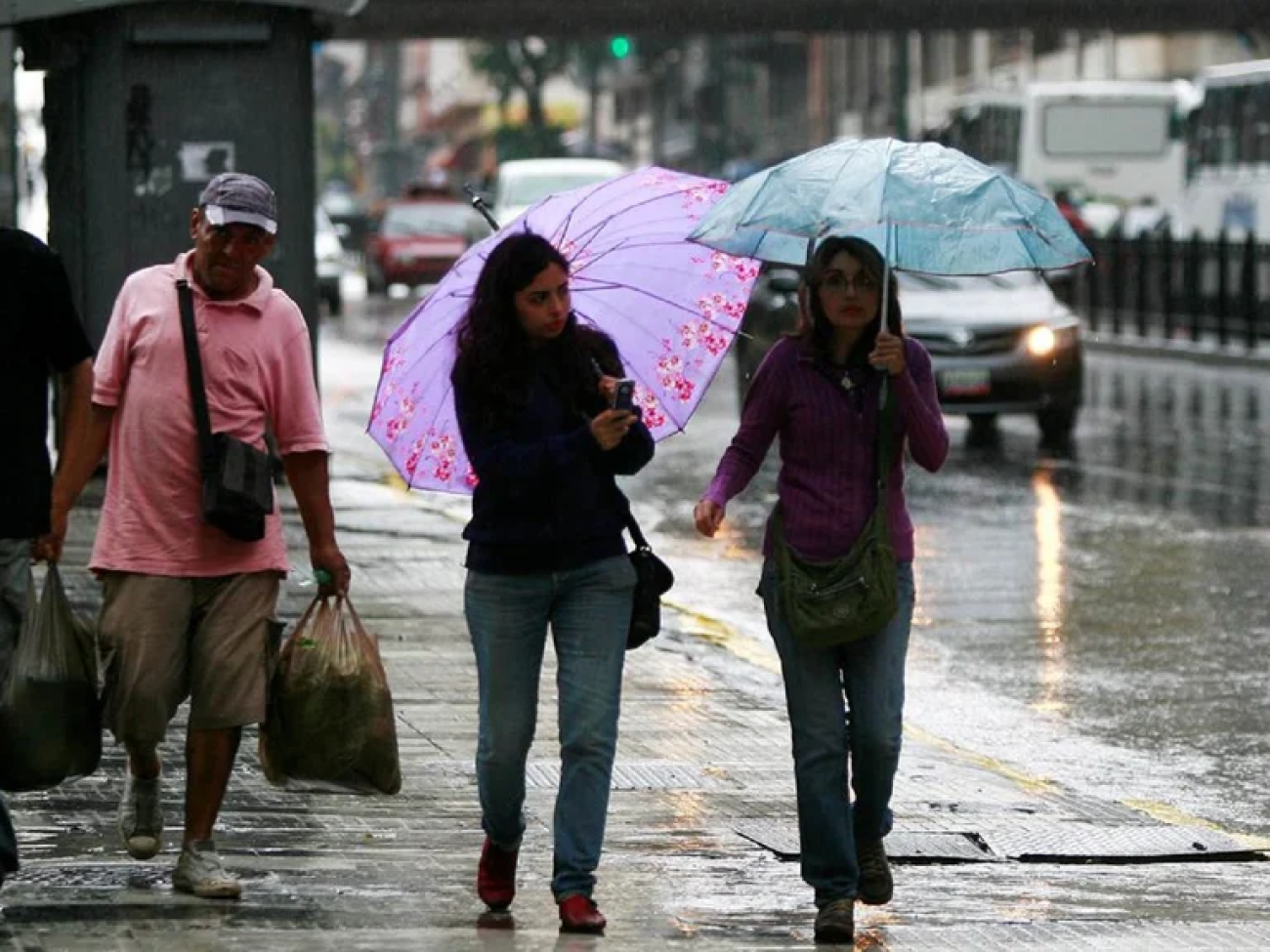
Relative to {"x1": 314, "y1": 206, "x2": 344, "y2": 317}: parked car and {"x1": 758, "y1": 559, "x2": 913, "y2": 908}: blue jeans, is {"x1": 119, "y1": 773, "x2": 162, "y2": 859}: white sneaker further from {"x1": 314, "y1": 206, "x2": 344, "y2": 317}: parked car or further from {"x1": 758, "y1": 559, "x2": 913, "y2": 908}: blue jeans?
{"x1": 314, "y1": 206, "x2": 344, "y2": 317}: parked car

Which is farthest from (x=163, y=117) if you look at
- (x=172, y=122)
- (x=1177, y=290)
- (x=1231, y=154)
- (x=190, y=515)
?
(x=1231, y=154)

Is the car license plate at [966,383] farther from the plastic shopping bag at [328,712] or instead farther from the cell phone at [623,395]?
the cell phone at [623,395]

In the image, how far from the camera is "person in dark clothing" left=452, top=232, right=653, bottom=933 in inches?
267

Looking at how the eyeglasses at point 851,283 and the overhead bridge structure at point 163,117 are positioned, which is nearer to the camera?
the eyeglasses at point 851,283

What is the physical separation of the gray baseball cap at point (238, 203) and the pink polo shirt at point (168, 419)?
0.57 ft

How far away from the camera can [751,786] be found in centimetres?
894

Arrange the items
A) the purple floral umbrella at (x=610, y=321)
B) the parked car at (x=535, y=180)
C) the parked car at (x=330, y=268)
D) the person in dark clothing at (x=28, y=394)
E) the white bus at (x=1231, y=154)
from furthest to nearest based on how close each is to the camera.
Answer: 1. the parked car at (x=330, y=268)
2. the parked car at (x=535, y=180)
3. the white bus at (x=1231, y=154)
4. the purple floral umbrella at (x=610, y=321)
5. the person in dark clothing at (x=28, y=394)

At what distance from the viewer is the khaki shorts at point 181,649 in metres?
7.00

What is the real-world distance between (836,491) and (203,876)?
169 centimetres

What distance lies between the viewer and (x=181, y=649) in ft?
23.2

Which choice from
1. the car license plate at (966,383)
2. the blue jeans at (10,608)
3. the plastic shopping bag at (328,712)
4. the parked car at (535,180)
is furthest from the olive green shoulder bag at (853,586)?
the parked car at (535,180)

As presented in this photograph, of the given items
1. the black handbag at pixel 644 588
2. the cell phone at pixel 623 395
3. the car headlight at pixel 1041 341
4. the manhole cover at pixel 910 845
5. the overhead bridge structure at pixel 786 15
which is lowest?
the car headlight at pixel 1041 341

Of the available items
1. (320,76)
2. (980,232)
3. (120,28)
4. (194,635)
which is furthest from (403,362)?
(320,76)

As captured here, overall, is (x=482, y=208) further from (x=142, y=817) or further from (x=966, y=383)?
(x=966, y=383)
